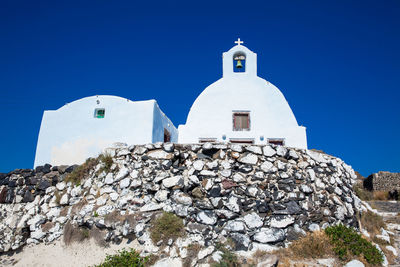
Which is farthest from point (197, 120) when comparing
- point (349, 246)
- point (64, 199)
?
point (349, 246)

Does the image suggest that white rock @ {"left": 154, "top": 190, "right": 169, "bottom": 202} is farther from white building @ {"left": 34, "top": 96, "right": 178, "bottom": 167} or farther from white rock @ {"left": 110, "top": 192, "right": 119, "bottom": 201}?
white building @ {"left": 34, "top": 96, "right": 178, "bottom": 167}

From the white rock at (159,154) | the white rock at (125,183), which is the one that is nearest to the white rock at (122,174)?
the white rock at (125,183)

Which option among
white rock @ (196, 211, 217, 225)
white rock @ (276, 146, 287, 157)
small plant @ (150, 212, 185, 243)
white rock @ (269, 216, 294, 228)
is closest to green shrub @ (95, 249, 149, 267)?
small plant @ (150, 212, 185, 243)

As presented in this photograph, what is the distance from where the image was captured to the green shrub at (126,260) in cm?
615

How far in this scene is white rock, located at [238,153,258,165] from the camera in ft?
25.2

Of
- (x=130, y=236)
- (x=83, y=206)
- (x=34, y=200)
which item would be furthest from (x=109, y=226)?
(x=34, y=200)

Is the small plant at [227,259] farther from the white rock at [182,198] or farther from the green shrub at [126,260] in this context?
the green shrub at [126,260]

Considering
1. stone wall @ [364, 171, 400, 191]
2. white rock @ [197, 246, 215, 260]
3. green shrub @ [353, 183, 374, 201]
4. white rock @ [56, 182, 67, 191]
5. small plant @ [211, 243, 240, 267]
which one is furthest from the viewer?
stone wall @ [364, 171, 400, 191]

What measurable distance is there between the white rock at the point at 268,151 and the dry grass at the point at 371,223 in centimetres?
436

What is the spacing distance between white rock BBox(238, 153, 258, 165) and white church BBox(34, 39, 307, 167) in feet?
18.2

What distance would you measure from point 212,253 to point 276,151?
11.7 ft

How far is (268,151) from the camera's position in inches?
313

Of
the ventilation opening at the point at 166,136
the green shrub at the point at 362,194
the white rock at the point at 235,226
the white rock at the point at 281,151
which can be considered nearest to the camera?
the white rock at the point at 235,226

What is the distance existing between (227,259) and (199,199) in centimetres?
173
